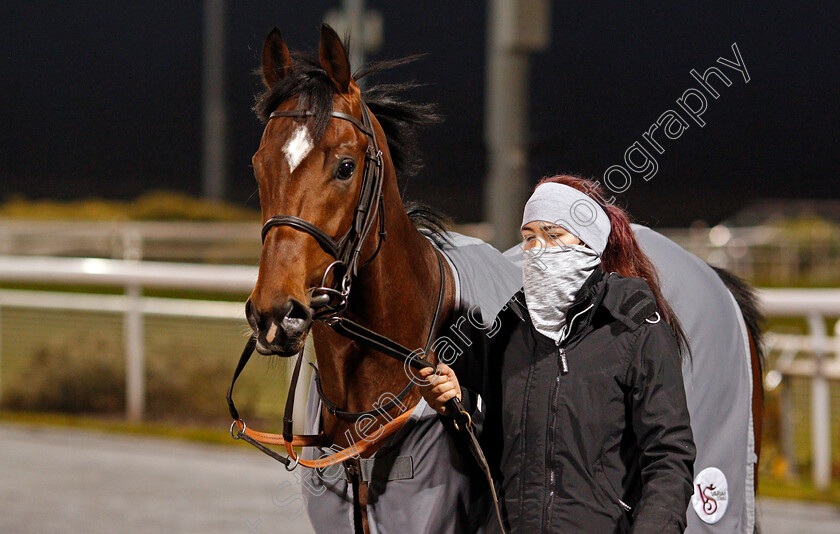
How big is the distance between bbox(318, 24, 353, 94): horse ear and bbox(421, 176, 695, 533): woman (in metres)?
0.54

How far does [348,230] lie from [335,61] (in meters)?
0.42

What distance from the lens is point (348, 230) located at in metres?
2.32

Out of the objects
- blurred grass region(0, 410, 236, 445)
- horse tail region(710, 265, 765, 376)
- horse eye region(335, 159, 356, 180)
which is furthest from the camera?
blurred grass region(0, 410, 236, 445)

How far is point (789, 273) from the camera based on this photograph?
16.0 metres

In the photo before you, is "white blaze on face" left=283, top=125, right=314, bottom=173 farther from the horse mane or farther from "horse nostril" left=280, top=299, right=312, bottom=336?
"horse nostril" left=280, top=299, right=312, bottom=336

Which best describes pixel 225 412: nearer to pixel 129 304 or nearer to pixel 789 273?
pixel 129 304

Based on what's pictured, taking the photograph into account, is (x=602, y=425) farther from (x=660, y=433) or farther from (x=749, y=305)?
(x=749, y=305)

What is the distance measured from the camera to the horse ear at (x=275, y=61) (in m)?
2.51

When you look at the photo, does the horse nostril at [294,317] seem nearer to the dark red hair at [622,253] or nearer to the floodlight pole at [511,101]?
the dark red hair at [622,253]

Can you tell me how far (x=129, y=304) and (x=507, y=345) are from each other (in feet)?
17.9

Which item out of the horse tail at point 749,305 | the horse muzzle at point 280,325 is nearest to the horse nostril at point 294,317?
the horse muzzle at point 280,325

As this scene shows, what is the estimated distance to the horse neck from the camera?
2.51 m

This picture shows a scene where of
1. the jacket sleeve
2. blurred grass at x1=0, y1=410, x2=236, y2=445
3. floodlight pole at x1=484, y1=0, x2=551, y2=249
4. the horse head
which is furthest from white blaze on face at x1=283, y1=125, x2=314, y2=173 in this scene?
blurred grass at x1=0, y1=410, x2=236, y2=445

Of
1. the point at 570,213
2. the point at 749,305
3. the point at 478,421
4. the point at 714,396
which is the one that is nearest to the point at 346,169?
the point at 570,213
